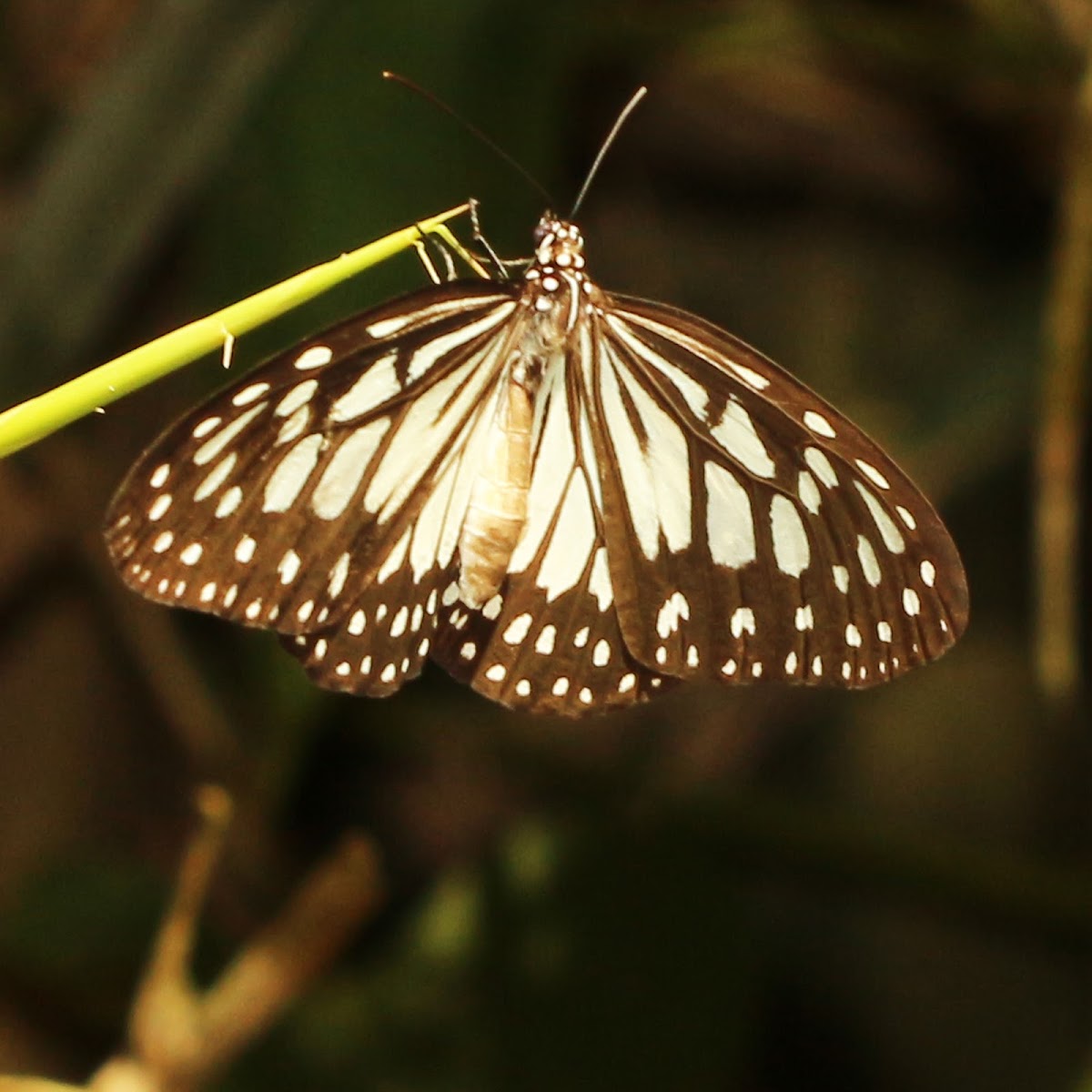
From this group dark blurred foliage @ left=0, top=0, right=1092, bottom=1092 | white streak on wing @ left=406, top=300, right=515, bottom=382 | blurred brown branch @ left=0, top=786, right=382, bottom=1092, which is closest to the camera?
white streak on wing @ left=406, top=300, right=515, bottom=382

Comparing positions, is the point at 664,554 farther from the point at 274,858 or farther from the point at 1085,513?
the point at 1085,513

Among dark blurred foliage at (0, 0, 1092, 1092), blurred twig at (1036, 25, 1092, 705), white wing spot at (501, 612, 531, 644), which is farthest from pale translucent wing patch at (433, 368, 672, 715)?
blurred twig at (1036, 25, 1092, 705)

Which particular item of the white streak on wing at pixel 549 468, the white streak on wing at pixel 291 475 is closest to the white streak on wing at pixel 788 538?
the white streak on wing at pixel 549 468

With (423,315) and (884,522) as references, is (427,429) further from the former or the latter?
(884,522)

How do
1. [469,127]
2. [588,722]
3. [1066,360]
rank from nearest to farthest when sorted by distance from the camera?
[469,127], [1066,360], [588,722]

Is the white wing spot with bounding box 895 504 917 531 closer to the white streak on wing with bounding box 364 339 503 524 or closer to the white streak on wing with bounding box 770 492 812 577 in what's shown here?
the white streak on wing with bounding box 770 492 812 577

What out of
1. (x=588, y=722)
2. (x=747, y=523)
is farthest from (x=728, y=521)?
(x=588, y=722)

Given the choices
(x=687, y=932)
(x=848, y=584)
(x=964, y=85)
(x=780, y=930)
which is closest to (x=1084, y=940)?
(x=687, y=932)

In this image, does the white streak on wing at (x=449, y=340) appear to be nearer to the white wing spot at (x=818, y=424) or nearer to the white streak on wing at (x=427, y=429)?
the white streak on wing at (x=427, y=429)
